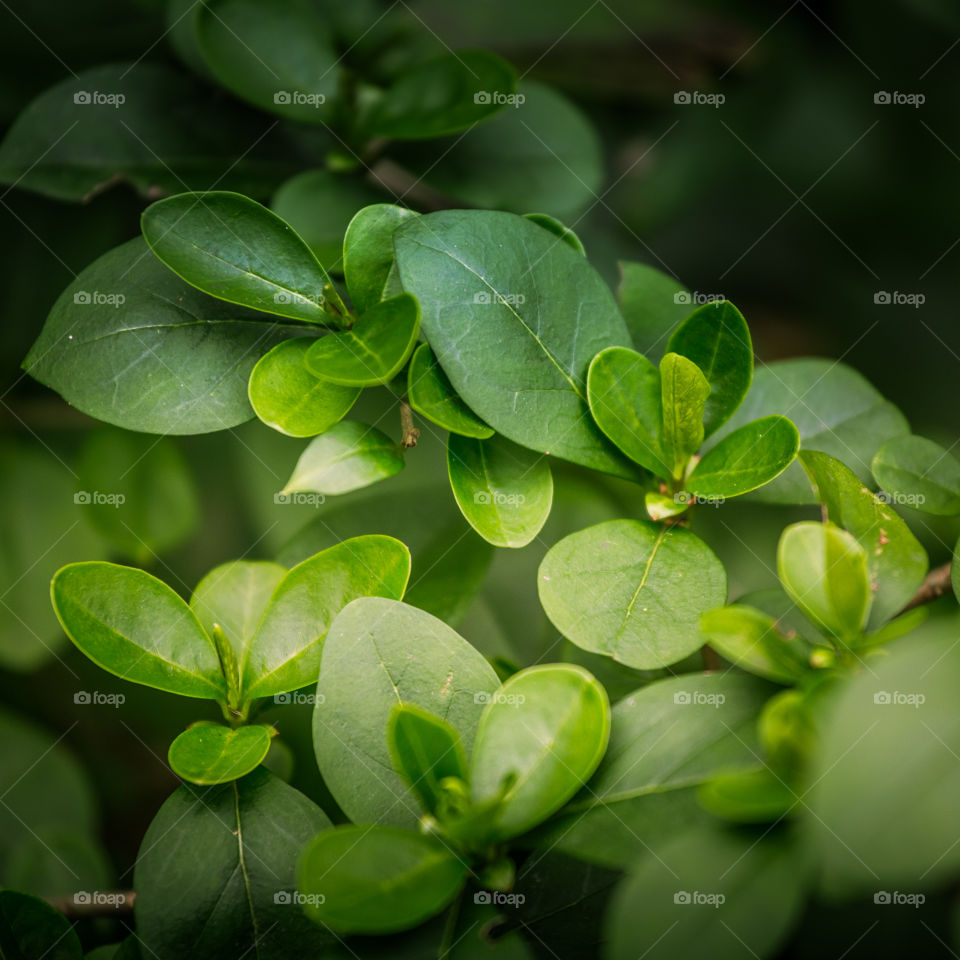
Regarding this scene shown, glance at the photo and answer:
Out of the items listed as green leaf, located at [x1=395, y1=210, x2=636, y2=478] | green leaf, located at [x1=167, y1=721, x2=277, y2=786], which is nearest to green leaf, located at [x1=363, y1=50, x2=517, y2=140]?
green leaf, located at [x1=395, y1=210, x2=636, y2=478]

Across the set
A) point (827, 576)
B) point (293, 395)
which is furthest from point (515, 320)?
point (827, 576)

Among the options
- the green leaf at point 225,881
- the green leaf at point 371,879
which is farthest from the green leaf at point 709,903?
the green leaf at point 225,881

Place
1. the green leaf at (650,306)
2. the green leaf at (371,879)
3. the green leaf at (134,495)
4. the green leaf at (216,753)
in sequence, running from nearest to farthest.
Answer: the green leaf at (371,879) → the green leaf at (216,753) → the green leaf at (650,306) → the green leaf at (134,495)

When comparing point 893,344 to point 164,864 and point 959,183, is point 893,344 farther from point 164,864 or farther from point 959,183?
point 164,864

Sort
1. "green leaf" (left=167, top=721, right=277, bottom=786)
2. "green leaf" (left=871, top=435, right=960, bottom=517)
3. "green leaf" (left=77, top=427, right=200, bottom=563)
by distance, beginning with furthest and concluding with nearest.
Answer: "green leaf" (left=77, top=427, right=200, bottom=563), "green leaf" (left=871, top=435, right=960, bottom=517), "green leaf" (left=167, top=721, right=277, bottom=786)

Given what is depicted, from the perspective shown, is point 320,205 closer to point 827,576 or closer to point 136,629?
point 136,629

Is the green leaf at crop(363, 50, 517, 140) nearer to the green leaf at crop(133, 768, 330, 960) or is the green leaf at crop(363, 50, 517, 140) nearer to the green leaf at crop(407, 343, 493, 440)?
the green leaf at crop(407, 343, 493, 440)

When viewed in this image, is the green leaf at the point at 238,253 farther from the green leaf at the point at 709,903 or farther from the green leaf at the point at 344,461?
the green leaf at the point at 709,903
